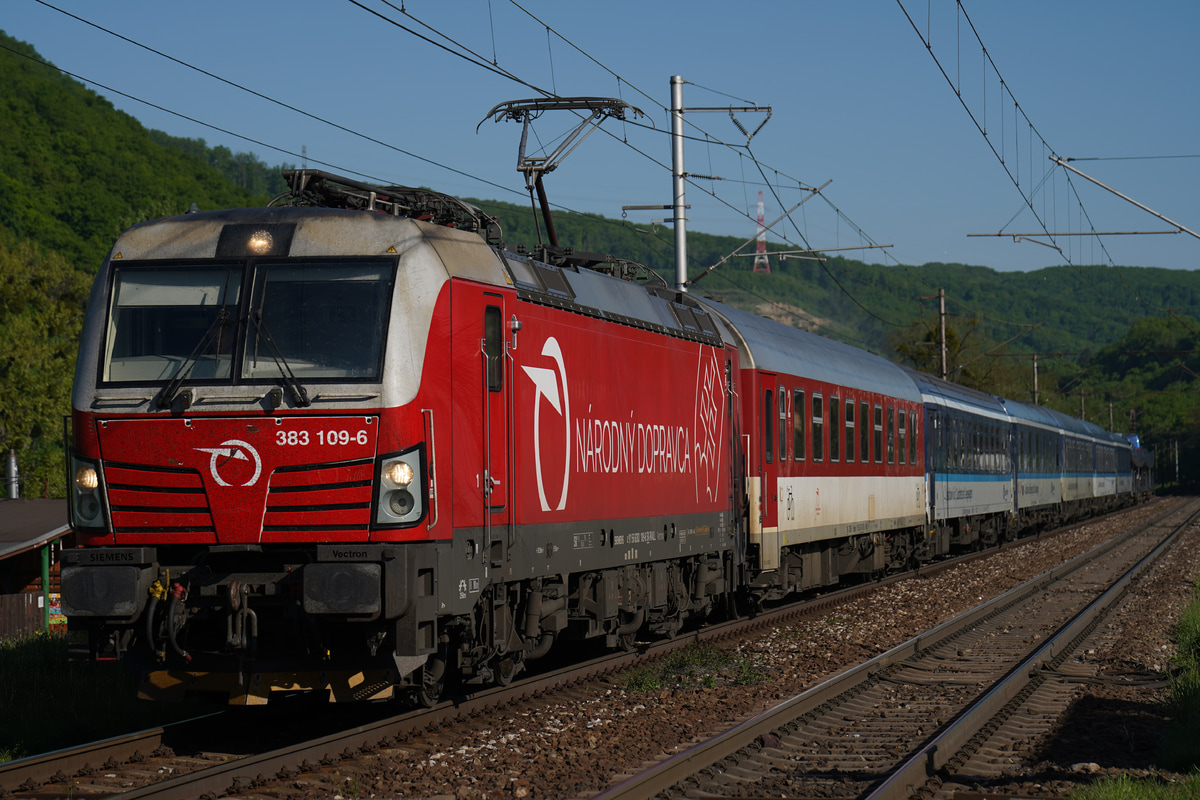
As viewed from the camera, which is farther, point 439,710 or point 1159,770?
point 439,710

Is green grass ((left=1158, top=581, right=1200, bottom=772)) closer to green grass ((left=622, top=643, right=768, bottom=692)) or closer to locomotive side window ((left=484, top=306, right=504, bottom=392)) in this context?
green grass ((left=622, top=643, right=768, bottom=692))

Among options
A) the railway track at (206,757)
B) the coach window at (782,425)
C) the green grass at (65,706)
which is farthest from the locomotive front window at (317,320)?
the coach window at (782,425)

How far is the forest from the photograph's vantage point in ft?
139

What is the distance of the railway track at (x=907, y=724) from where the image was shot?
312 inches

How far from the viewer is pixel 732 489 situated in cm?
1595

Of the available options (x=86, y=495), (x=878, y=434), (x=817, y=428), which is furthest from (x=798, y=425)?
(x=86, y=495)

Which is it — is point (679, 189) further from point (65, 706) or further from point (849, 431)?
point (65, 706)

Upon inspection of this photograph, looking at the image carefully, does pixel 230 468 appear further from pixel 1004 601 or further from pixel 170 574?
pixel 1004 601

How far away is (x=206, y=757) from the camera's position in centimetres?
859

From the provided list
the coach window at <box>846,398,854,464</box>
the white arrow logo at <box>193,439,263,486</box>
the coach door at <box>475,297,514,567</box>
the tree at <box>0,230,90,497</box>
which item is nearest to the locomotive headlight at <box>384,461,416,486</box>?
the white arrow logo at <box>193,439,263,486</box>

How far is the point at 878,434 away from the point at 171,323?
16.0 metres

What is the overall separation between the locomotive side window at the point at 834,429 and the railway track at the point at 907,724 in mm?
3631

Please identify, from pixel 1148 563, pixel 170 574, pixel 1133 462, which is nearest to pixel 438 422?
pixel 170 574

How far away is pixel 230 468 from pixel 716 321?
886 cm
